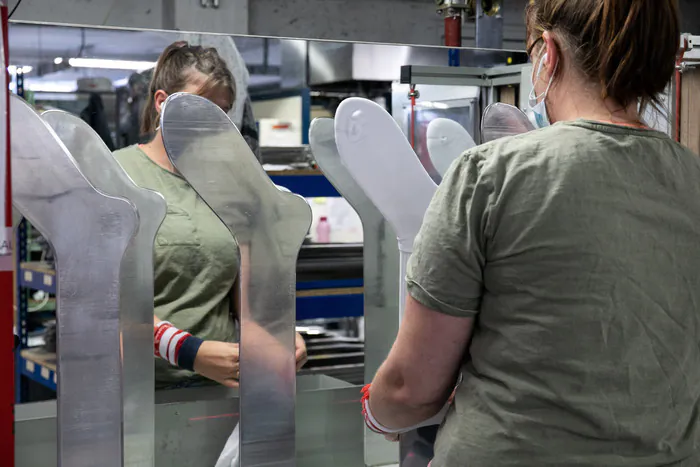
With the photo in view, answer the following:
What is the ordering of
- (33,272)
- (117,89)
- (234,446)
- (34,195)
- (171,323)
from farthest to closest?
(33,272) → (117,89) → (171,323) → (234,446) → (34,195)

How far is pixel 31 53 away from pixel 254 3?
14.1ft

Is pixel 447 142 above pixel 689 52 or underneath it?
underneath

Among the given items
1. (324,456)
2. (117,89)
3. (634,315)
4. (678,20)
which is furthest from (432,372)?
(117,89)

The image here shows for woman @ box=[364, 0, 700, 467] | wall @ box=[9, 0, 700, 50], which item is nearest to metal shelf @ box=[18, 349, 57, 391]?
woman @ box=[364, 0, 700, 467]

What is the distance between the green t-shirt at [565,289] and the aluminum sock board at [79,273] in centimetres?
53

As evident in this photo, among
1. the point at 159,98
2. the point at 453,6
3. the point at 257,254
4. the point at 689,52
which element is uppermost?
the point at 453,6

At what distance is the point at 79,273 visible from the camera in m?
1.23

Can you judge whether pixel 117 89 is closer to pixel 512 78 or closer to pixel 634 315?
pixel 512 78

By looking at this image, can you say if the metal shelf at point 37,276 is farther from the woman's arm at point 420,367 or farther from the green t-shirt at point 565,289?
the green t-shirt at point 565,289

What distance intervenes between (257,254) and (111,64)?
679mm

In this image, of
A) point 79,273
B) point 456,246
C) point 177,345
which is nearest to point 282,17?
point 177,345

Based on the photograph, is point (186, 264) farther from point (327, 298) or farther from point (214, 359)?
point (327, 298)

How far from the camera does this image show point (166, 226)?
1.72 metres

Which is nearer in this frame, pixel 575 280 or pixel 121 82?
pixel 575 280
